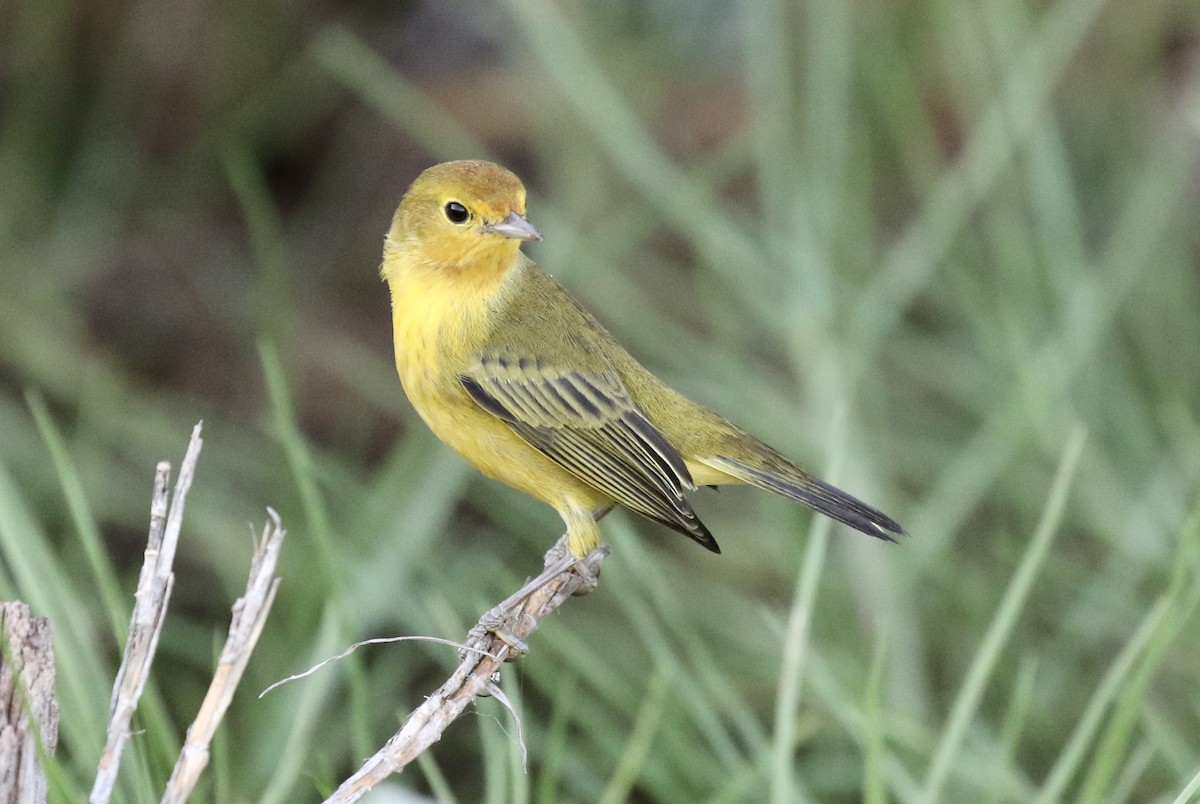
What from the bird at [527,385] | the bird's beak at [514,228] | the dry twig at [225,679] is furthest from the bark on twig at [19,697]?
the bird's beak at [514,228]

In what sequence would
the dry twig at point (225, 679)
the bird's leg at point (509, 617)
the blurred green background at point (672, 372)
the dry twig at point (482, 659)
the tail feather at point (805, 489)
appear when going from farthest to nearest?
the blurred green background at point (672, 372), the tail feather at point (805, 489), the bird's leg at point (509, 617), the dry twig at point (482, 659), the dry twig at point (225, 679)

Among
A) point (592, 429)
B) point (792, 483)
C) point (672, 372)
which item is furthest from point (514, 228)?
point (672, 372)

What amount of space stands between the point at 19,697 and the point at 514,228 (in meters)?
0.97

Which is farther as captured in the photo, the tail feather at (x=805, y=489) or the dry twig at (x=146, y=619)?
the tail feather at (x=805, y=489)

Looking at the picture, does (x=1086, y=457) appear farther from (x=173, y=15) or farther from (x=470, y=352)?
(x=173, y=15)

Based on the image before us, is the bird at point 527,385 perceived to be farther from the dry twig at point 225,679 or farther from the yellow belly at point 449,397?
the dry twig at point 225,679

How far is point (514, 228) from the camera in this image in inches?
86.2

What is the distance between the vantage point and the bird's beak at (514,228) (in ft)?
7.09

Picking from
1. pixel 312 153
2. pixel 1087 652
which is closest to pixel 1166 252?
pixel 1087 652

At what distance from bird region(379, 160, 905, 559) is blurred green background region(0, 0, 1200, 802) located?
0.25 meters

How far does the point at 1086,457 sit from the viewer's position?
421 cm

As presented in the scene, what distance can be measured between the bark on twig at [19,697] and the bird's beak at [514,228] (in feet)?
2.86

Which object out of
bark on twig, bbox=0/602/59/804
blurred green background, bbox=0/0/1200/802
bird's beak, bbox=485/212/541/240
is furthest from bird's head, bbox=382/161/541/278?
bark on twig, bbox=0/602/59/804

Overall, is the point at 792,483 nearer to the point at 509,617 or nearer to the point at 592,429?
the point at 592,429
